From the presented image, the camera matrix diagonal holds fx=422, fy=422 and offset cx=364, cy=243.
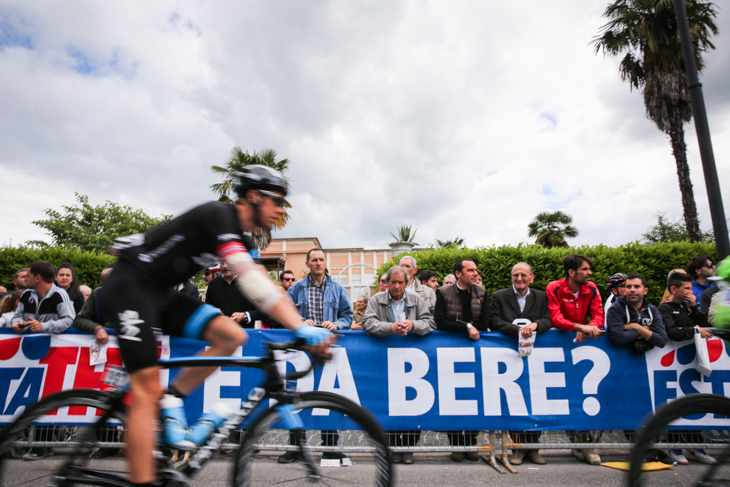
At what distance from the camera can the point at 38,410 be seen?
2.31 meters

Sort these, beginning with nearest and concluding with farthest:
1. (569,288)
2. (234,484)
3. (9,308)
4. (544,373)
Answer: (234,484) < (544,373) < (569,288) < (9,308)

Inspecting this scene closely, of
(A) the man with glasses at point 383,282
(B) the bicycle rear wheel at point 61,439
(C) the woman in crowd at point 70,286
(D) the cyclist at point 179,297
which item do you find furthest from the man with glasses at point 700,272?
(C) the woman in crowd at point 70,286

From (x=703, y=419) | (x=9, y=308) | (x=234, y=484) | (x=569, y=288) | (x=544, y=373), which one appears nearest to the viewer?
(x=234, y=484)

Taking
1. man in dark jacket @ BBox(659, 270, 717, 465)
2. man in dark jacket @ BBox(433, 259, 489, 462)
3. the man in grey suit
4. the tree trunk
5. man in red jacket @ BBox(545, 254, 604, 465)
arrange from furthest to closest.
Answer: the tree trunk
man in red jacket @ BBox(545, 254, 604, 465)
man in dark jacket @ BBox(433, 259, 489, 462)
man in dark jacket @ BBox(659, 270, 717, 465)
the man in grey suit

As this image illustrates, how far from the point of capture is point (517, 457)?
4.57 m

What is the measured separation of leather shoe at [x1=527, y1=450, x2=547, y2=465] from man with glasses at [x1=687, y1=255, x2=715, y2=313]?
371cm

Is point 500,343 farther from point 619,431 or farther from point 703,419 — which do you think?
point 703,419

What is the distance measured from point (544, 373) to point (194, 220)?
4127 millimetres

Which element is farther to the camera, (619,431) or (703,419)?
(619,431)

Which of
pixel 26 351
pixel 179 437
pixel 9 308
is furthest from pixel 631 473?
pixel 9 308

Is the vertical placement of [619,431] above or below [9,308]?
below

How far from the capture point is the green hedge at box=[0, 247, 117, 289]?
39.3 ft

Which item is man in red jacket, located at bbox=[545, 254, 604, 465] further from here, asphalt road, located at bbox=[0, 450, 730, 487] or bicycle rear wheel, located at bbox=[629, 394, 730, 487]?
bicycle rear wheel, located at bbox=[629, 394, 730, 487]

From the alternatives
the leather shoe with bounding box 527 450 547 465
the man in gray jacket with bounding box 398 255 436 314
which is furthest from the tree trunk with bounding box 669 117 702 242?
the leather shoe with bounding box 527 450 547 465
